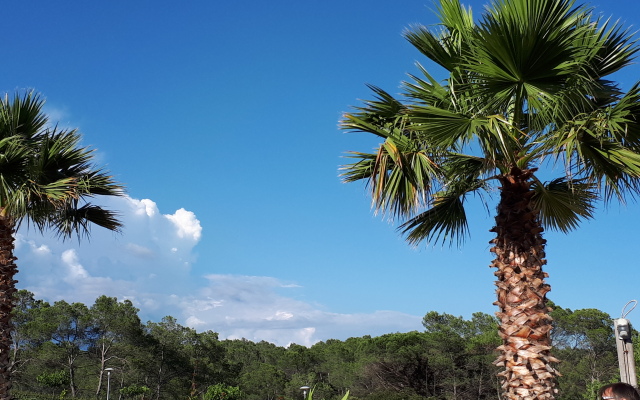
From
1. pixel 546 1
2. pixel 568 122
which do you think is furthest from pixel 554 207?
pixel 546 1

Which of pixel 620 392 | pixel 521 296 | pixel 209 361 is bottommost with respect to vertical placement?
pixel 620 392

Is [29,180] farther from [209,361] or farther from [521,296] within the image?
[209,361]

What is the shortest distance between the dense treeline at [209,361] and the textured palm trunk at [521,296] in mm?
27346

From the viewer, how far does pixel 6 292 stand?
29.5 feet

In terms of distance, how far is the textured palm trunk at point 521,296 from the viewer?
6.23 meters

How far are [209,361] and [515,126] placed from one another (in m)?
36.9

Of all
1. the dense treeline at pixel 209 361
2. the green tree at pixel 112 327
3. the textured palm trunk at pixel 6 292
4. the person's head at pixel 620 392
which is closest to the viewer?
the person's head at pixel 620 392

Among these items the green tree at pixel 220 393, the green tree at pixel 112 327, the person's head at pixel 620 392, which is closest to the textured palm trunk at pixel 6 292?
the person's head at pixel 620 392

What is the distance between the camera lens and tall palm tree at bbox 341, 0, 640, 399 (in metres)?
5.91

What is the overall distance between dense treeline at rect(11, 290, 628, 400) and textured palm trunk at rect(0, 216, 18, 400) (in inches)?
945

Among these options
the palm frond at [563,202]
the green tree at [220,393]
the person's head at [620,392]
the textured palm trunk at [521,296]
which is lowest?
the green tree at [220,393]

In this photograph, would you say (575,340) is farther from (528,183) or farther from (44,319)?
(528,183)

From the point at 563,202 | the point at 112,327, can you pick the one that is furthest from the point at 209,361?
the point at 563,202

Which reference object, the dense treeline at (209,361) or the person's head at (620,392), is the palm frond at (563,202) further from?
the dense treeline at (209,361)
